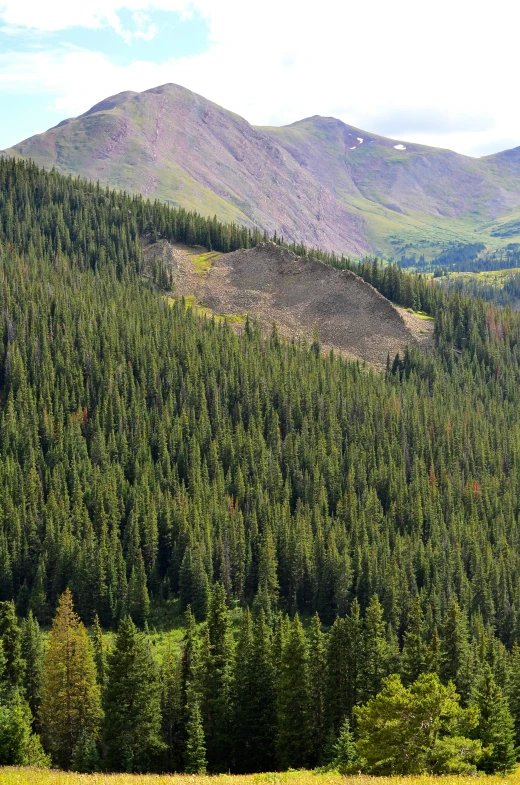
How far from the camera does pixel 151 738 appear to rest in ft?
280

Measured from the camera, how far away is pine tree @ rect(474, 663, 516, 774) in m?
74.1

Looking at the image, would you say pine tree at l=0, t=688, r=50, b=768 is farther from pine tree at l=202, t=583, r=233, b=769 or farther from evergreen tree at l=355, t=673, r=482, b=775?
evergreen tree at l=355, t=673, r=482, b=775

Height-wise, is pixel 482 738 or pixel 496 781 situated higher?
pixel 496 781

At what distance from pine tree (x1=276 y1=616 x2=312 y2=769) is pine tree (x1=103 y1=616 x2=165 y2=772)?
11727 mm

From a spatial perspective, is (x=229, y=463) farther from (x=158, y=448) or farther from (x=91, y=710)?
(x=91, y=710)

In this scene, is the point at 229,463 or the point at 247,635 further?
the point at 229,463

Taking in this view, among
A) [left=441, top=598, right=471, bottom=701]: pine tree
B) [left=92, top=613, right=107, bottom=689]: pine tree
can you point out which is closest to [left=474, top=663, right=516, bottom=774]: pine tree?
[left=441, top=598, right=471, bottom=701]: pine tree

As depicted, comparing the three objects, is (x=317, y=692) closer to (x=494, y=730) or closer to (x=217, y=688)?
(x=217, y=688)

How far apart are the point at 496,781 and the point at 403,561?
10407 cm

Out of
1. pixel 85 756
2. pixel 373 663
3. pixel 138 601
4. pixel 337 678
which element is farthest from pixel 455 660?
pixel 138 601

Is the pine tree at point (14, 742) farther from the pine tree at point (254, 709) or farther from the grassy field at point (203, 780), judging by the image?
the grassy field at point (203, 780)

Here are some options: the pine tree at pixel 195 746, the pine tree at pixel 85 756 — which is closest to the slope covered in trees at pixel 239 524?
the pine tree at pixel 195 746

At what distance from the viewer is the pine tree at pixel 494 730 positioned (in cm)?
7406

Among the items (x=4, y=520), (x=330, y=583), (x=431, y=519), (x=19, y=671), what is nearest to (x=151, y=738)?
(x=19, y=671)
